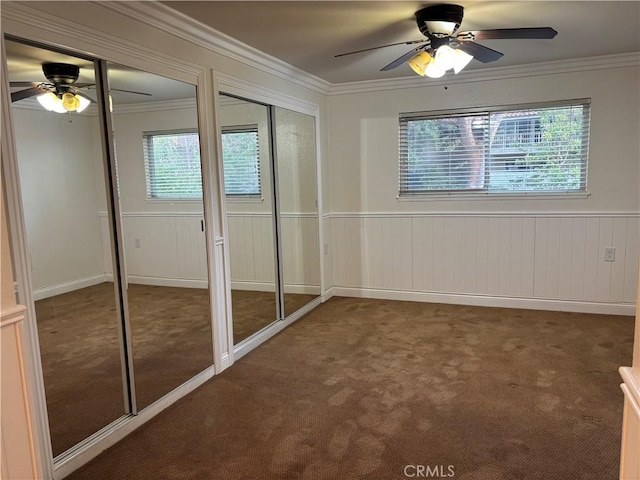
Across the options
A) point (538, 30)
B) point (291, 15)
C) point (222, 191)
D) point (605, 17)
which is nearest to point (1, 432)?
point (222, 191)

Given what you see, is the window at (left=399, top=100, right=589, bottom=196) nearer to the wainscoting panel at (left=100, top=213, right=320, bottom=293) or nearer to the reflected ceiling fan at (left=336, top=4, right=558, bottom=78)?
the wainscoting panel at (left=100, top=213, right=320, bottom=293)

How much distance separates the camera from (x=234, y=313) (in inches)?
138

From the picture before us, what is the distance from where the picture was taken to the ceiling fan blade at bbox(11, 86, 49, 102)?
1.94m

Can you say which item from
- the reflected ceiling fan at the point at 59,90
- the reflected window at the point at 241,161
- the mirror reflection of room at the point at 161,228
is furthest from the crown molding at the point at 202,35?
the reflected window at the point at 241,161

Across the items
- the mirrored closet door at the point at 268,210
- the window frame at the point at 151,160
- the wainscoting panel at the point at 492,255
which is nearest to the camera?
the window frame at the point at 151,160

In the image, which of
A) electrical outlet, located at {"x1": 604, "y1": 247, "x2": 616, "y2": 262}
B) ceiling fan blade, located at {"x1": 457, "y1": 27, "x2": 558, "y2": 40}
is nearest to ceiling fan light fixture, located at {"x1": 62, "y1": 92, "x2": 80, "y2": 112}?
ceiling fan blade, located at {"x1": 457, "y1": 27, "x2": 558, "y2": 40}

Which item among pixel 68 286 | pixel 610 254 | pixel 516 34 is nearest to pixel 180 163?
pixel 68 286

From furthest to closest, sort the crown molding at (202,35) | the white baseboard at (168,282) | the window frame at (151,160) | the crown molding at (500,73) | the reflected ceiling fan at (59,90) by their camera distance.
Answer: the crown molding at (500,73)
the window frame at (151,160)
the white baseboard at (168,282)
the crown molding at (202,35)
the reflected ceiling fan at (59,90)

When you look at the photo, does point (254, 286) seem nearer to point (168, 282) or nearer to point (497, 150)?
point (168, 282)

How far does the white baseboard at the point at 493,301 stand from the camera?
14.0 feet

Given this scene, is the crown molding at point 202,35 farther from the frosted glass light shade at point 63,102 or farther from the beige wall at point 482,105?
the beige wall at point 482,105

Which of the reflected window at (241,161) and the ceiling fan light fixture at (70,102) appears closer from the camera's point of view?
the ceiling fan light fixture at (70,102)

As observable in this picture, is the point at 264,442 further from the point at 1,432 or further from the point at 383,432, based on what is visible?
the point at 1,432

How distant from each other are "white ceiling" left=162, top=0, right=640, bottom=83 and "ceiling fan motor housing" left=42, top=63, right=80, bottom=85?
0.68 m
